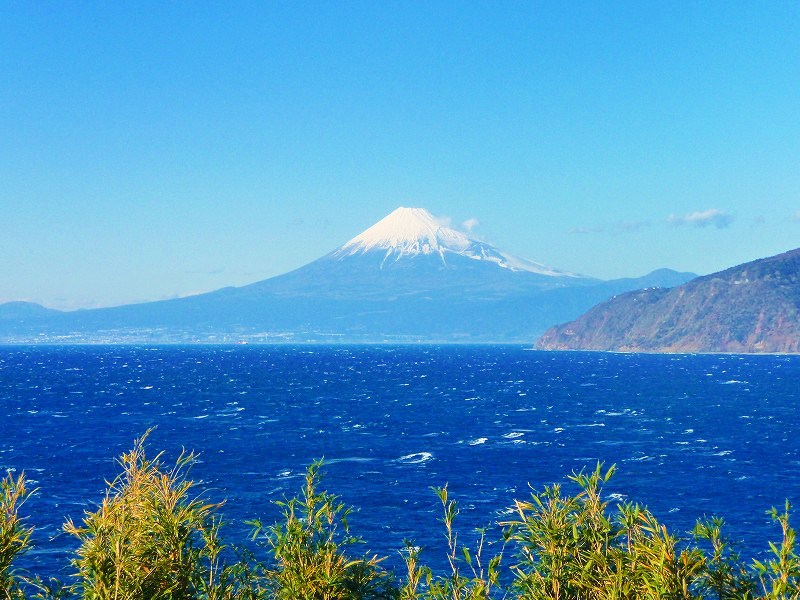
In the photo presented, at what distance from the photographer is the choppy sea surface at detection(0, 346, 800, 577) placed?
70.9 m

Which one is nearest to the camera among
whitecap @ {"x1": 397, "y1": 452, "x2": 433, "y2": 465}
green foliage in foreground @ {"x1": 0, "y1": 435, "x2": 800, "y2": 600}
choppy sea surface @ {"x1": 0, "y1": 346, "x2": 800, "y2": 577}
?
green foliage in foreground @ {"x1": 0, "y1": 435, "x2": 800, "y2": 600}

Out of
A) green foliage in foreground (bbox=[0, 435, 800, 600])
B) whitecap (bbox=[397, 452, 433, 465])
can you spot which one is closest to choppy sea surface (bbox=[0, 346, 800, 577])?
whitecap (bbox=[397, 452, 433, 465])

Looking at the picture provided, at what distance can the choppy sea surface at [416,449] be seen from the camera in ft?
233

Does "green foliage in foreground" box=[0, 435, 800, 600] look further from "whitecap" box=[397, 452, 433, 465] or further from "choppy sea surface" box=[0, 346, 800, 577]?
"whitecap" box=[397, 452, 433, 465]

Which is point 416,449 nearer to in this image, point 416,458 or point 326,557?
point 416,458

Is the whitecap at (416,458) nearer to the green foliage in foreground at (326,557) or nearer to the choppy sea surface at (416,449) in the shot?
the choppy sea surface at (416,449)

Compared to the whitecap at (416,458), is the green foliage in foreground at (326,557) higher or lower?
higher

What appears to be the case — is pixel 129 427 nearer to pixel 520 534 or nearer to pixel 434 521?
pixel 434 521

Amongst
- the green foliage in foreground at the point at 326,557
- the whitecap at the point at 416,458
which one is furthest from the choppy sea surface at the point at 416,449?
the green foliage in foreground at the point at 326,557

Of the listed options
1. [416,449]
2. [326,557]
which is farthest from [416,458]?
[326,557]

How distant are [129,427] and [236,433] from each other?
1894 centimetres

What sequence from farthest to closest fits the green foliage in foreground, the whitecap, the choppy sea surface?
1. the whitecap
2. the choppy sea surface
3. the green foliage in foreground

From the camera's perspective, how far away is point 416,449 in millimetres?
107625

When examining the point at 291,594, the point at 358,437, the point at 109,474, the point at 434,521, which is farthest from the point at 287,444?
the point at 291,594
